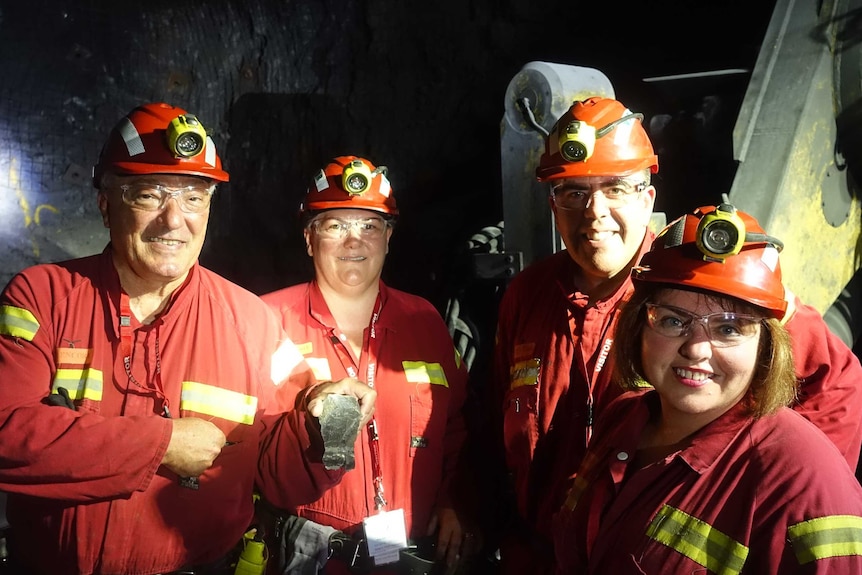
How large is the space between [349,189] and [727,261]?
1744mm

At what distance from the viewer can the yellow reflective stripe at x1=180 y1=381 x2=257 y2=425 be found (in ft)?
8.06

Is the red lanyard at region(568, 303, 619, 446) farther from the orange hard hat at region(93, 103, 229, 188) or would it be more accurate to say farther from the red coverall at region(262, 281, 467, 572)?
the orange hard hat at region(93, 103, 229, 188)

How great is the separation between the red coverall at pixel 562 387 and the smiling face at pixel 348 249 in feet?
2.26

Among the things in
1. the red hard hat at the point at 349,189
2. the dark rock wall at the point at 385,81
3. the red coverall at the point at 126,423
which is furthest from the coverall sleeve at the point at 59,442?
the dark rock wall at the point at 385,81

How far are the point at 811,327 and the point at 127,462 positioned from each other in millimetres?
2136

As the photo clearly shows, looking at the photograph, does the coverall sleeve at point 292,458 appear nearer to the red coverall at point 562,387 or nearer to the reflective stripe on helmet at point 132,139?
the red coverall at point 562,387

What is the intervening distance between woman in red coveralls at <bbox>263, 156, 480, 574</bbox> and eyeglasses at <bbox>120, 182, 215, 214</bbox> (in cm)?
74

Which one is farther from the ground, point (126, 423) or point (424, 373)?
point (424, 373)

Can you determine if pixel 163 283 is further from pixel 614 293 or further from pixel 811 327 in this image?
pixel 811 327

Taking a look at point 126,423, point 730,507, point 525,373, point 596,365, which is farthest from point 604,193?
point 126,423

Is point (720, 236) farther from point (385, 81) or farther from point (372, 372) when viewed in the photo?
point (385, 81)

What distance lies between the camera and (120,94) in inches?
203

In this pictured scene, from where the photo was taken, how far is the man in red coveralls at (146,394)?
2.20 metres

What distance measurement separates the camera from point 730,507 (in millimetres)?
1764
